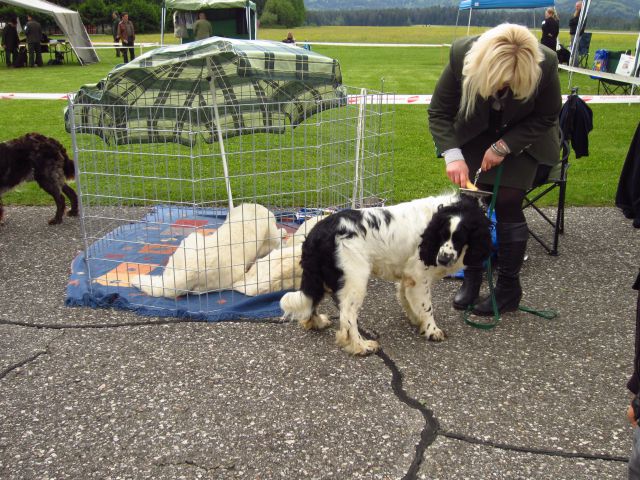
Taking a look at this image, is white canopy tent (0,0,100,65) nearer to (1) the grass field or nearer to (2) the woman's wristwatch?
(1) the grass field

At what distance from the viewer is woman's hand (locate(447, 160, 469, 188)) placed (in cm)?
394

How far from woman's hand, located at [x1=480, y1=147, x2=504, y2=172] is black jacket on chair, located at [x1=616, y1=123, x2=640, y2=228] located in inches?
Answer: 57.7

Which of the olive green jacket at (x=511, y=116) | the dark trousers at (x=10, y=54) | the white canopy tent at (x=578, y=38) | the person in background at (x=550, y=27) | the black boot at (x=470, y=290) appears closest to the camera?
the olive green jacket at (x=511, y=116)

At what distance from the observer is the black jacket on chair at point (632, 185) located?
89.4 inches

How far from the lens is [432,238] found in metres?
3.67

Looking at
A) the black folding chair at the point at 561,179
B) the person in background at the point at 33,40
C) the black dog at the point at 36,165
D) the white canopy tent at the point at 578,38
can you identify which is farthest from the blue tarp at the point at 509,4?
the black dog at the point at 36,165

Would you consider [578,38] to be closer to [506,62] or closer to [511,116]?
[511,116]

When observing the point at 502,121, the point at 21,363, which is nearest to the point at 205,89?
the point at 502,121

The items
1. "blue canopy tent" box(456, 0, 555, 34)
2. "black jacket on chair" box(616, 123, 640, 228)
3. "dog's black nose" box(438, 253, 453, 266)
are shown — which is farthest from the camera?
"blue canopy tent" box(456, 0, 555, 34)

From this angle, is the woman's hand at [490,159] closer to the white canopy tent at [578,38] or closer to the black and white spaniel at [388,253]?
the black and white spaniel at [388,253]

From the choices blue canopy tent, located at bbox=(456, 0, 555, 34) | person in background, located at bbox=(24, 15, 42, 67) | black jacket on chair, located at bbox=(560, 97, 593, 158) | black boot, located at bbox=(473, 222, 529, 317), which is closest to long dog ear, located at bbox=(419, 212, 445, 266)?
black boot, located at bbox=(473, 222, 529, 317)

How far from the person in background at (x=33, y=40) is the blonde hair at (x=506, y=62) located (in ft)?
80.6

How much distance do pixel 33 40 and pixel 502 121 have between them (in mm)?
24756

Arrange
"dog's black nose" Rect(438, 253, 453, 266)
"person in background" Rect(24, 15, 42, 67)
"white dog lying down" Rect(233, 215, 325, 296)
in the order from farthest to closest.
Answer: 1. "person in background" Rect(24, 15, 42, 67)
2. "white dog lying down" Rect(233, 215, 325, 296)
3. "dog's black nose" Rect(438, 253, 453, 266)
